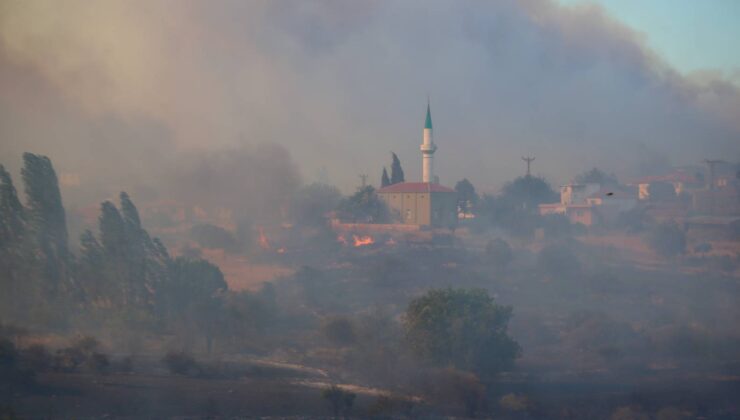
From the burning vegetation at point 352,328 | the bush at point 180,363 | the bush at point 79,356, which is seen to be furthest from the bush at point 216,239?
→ the bush at point 180,363

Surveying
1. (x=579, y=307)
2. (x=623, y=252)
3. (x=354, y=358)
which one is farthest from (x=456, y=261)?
(x=354, y=358)

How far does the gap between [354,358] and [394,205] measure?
24755 millimetres

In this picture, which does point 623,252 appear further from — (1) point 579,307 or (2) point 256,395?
(2) point 256,395

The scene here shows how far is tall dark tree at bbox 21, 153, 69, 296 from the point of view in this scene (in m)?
28.4

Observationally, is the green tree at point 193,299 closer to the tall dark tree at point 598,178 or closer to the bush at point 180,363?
the bush at point 180,363

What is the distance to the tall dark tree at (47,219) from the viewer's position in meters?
28.4

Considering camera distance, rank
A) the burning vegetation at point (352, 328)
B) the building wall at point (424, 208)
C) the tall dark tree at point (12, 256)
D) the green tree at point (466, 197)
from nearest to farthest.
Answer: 1. the burning vegetation at point (352, 328)
2. the tall dark tree at point (12, 256)
3. the building wall at point (424, 208)
4. the green tree at point (466, 197)

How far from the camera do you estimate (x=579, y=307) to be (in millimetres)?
34031

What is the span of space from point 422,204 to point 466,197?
10.8m

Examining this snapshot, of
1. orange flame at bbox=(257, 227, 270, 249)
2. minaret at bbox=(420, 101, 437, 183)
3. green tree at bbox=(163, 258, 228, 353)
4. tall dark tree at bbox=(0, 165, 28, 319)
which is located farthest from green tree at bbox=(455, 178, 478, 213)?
tall dark tree at bbox=(0, 165, 28, 319)

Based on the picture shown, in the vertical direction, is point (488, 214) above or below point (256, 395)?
above

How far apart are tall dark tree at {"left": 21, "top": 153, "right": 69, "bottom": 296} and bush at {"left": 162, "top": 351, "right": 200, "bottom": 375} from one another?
6.20 m

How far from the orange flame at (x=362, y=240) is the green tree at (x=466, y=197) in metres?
12.3

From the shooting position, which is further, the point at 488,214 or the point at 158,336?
the point at 488,214
